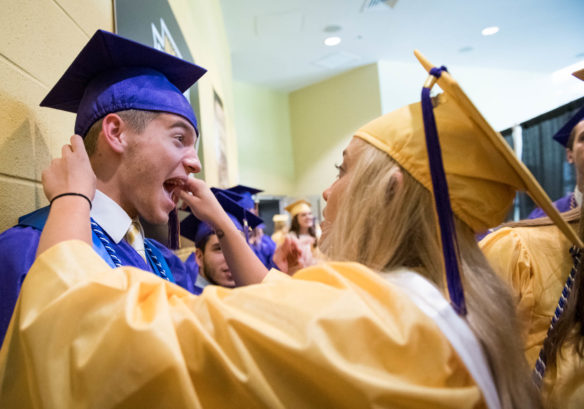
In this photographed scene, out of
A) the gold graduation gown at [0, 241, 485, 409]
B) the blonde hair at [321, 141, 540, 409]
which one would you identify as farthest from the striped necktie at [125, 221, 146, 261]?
the blonde hair at [321, 141, 540, 409]

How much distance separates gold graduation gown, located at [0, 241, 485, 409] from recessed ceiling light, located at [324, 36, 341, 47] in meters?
7.16

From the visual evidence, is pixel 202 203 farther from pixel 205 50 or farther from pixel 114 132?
pixel 205 50

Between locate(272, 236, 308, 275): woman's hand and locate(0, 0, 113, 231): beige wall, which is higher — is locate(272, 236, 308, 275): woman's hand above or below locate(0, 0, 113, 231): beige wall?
below

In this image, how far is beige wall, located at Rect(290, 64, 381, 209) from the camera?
8.14m

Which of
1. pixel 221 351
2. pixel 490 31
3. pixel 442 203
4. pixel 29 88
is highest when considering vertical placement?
pixel 490 31

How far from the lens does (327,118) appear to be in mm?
8812

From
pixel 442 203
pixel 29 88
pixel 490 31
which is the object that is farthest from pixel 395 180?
pixel 490 31

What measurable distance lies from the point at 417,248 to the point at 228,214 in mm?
1976

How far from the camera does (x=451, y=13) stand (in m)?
6.31

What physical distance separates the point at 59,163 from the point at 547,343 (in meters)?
1.58

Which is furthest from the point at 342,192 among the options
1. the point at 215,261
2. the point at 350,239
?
the point at 215,261

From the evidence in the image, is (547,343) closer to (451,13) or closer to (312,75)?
(451,13)

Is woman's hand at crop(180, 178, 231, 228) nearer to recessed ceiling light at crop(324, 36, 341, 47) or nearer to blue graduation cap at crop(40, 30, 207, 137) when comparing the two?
blue graduation cap at crop(40, 30, 207, 137)

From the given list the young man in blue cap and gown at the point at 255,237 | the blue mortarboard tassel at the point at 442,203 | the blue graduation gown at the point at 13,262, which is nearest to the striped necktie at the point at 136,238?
the blue graduation gown at the point at 13,262
